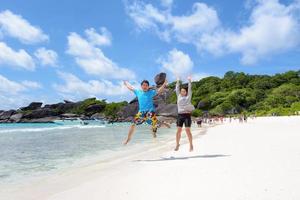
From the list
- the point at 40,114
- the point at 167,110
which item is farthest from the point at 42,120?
the point at 167,110

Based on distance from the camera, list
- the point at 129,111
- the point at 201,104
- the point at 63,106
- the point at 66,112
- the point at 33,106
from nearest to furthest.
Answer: the point at 201,104 → the point at 129,111 → the point at 33,106 → the point at 66,112 → the point at 63,106

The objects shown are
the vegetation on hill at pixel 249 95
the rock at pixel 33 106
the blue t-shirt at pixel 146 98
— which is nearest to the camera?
the blue t-shirt at pixel 146 98

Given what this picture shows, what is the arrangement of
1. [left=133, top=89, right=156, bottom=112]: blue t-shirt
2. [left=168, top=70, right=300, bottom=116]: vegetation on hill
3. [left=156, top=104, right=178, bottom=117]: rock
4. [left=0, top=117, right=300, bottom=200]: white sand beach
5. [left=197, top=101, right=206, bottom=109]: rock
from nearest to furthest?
[left=0, top=117, right=300, bottom=200]: white sand beach, [left=133, top=89, right=156, bottom=112]: blue t-shirt, [left=156, top=104, right=178, bottom=117]: rock, [left=168, top=70, right=300, bottom=116]: vegetation on hill, [left=197, top=101, right=206, bottom=109]: rock

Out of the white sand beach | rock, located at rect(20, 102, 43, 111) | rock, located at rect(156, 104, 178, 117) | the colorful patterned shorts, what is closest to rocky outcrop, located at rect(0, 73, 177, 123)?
rock, located at rect(20, 102, 43, 111)

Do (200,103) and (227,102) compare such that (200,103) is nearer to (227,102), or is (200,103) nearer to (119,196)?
(227,102)

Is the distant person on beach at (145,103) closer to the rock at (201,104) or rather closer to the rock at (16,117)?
the rock at (201,104)

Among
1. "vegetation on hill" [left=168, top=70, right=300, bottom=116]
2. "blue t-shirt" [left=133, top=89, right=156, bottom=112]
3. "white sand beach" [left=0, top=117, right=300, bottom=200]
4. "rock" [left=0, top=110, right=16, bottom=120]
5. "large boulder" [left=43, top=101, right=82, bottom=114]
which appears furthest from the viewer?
"large boulder" [left=43, top=101, right=82, bottom=114]

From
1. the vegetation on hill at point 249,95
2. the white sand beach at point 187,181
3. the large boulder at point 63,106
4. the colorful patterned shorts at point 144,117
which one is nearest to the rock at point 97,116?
the large boulder at point 63,106

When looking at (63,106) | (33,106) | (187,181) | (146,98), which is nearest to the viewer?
(187,181)

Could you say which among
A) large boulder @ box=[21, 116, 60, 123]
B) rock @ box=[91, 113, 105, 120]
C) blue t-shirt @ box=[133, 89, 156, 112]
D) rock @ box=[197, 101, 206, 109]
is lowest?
blue t-shirt @ box=[133, 89, 156, 112]

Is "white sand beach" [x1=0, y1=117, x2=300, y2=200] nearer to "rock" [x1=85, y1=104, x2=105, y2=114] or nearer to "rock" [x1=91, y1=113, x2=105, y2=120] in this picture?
"rock" [x1=91, y1=113, x2=105, y2=120]

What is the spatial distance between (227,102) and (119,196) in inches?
3901

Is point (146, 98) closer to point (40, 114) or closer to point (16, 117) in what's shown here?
point (40, 114)

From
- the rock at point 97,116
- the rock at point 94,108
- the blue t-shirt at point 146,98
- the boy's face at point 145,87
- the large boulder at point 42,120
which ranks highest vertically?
the rock at point 94,108
